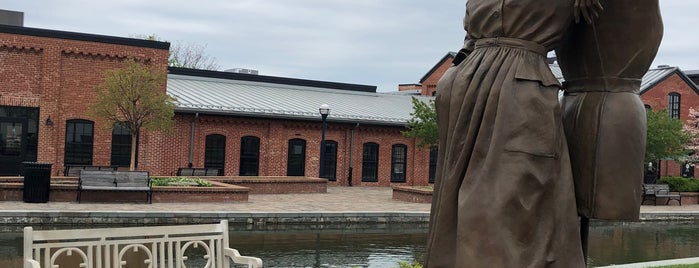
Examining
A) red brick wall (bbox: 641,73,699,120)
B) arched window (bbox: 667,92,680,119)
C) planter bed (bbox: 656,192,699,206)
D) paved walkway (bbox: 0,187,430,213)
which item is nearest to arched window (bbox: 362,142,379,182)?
paved walkway (bbox: 0,187,430,213)

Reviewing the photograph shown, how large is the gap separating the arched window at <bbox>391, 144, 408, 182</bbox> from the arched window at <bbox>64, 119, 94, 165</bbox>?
13.1m

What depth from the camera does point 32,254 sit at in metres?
5.21

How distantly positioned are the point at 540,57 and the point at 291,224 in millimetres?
12478

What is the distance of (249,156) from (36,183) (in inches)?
507

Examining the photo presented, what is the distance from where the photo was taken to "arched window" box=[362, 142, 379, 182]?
106 feet

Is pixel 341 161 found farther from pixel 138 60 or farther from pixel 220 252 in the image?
pixel 220 252

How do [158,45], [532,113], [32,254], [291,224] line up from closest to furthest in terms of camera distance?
[532,113] → [32,254] → [291,224] → [158,45]

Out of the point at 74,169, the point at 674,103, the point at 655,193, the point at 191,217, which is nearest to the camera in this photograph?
the point at 191,217

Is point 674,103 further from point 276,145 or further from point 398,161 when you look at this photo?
point 276,145

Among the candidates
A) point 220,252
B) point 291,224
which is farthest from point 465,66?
point 291,224

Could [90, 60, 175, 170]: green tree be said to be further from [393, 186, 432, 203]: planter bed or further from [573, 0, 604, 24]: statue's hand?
[573, 0, 604, 24]: statue's hand

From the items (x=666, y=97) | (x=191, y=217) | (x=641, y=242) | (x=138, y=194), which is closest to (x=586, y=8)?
(x=191, y=217)

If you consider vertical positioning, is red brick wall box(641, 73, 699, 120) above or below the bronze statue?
above

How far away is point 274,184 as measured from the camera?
24359 mm
